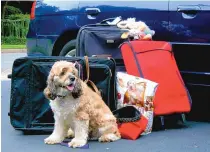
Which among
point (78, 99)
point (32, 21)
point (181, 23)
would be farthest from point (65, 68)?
point (32, 21)

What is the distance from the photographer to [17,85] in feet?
17.4

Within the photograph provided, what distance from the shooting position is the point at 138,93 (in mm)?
5238

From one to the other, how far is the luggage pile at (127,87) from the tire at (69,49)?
860 millimetres

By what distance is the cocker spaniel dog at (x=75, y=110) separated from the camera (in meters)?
4.64

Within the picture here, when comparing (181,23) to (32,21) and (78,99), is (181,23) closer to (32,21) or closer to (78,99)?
(78,99)

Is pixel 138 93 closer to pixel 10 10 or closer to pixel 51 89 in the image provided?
pixel 51 89

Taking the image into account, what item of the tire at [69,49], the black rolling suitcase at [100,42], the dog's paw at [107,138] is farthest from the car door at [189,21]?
the dog's paw at [107,138]

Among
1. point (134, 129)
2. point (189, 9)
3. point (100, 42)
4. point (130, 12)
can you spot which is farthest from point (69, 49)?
point (134, 129)

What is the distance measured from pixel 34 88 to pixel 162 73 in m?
1.38

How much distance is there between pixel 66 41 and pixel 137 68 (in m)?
1.53

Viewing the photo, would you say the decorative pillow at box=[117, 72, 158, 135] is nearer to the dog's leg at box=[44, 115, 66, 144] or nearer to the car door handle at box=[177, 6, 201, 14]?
the dog's leg at box=[44, 115, 66, 144]

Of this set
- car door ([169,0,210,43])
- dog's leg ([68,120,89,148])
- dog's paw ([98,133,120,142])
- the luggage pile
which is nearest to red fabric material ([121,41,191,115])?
the luggage pile

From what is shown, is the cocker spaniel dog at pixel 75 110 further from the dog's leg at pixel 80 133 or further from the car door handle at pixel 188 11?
the car door handle at pixel 188 11

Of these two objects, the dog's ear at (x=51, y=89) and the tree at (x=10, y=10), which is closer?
the dog's ear at (x=51, y=89)
